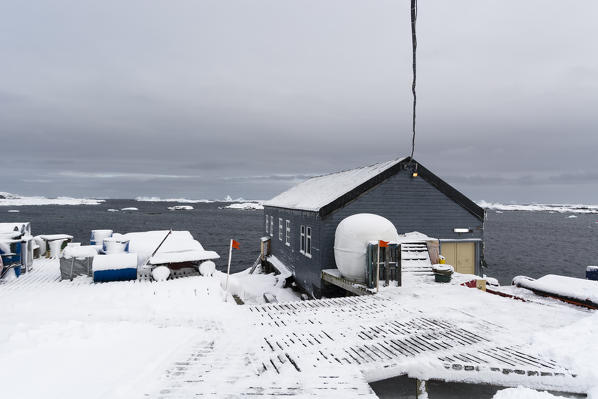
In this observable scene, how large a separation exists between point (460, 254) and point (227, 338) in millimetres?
15197

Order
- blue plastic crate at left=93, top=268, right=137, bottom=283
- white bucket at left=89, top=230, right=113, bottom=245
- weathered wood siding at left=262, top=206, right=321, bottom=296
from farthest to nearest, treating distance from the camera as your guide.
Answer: white bucket at left=89, top=230, right=113, bottom=245
weathered wood siding at left=262, top=206, right=321, bottom=296
blue plastic crate at left=93, top=268, right=137, bottom=283

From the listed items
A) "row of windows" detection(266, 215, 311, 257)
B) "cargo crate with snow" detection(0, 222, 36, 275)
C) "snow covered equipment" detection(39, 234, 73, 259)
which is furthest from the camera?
"snow covered equipment" detection(39, 234, 73, 259)

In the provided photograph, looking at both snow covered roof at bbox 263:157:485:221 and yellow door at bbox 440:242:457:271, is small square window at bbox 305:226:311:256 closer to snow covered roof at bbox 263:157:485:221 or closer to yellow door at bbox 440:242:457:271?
snow covered roof at bbox 263:157:485:221

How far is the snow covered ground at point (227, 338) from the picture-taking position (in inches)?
217

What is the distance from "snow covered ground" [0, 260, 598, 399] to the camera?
5.50 meters

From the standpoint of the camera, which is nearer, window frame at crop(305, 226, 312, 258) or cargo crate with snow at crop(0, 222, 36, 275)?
cargo crate with snow at crop(0, 222, 36, 275)

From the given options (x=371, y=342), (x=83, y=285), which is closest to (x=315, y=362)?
(x=371, y=342)

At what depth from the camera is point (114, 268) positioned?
43.5ft

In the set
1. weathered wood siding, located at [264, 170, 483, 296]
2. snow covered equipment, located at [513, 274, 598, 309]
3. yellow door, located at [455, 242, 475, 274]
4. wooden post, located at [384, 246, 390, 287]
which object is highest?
weathered wood siding, located at [264, 170, 483, 296]

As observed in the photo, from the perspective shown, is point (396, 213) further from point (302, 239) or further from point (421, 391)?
point (421, 391)

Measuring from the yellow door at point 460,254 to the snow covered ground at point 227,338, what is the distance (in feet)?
22.1

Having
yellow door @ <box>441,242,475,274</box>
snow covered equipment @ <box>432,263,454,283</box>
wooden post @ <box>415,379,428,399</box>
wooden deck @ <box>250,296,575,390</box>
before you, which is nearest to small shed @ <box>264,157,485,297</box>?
yellow door @ <box>441,242,475,274</box>

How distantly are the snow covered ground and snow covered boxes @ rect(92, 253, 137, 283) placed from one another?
1.07 meters

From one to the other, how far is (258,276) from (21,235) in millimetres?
13885
